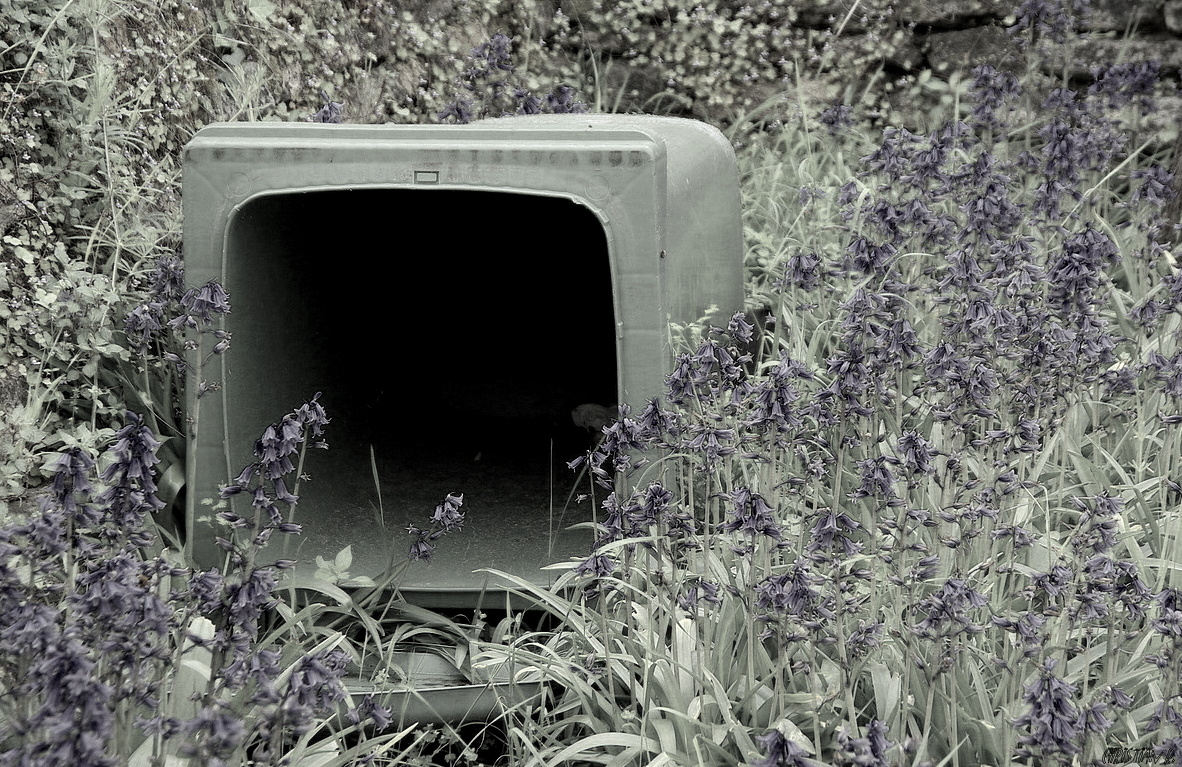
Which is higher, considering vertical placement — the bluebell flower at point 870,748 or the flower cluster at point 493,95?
the flower cluster at point 493,95

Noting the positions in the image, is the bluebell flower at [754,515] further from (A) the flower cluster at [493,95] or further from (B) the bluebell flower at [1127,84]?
(B) the bluebell flower at [1127,84]

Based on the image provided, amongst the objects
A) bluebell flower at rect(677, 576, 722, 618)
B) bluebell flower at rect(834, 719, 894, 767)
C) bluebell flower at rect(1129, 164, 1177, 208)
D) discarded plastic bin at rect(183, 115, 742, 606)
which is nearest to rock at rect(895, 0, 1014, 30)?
bluebell flower at rect(1129, 164, 1177, 208)

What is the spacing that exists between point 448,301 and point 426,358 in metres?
0.24

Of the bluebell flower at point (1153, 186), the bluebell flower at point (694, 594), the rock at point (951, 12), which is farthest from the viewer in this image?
the rock at point (951, 12)

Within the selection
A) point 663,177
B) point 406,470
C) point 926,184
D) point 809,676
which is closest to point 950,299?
point 926,184

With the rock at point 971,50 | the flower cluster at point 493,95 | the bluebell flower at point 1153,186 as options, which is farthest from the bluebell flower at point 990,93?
the flower cluster at point 493,95

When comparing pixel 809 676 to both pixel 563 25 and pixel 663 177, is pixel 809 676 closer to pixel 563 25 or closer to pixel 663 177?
pixel 663 177

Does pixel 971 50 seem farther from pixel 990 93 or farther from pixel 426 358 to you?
pixel 426 358

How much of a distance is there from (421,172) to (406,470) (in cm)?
125

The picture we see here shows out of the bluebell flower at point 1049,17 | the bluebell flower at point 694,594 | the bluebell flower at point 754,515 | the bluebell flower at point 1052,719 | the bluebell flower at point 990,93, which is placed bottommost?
the bluebell flower at point 694,594

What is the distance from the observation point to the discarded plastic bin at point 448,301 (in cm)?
241

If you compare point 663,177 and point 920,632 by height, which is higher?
point 663,177

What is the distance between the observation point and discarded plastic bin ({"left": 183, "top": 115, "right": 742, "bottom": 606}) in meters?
2.41

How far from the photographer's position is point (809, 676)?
188cm
